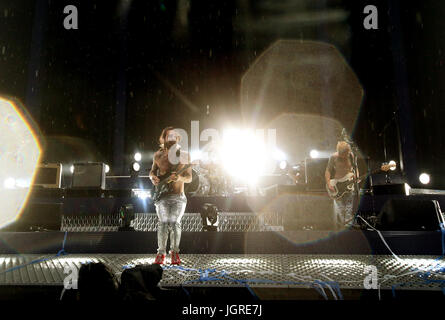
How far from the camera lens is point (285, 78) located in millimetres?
7906

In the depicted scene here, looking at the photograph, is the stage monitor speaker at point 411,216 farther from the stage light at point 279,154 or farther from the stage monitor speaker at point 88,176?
the stage light at point 279,154

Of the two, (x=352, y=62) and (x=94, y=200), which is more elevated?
(x=352, y=62)

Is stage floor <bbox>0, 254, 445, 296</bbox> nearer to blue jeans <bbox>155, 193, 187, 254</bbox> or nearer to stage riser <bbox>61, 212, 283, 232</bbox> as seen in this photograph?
blue jeans <bbox>155, 193, 187, 254</bbox>

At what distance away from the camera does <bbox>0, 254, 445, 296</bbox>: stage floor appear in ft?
3.92

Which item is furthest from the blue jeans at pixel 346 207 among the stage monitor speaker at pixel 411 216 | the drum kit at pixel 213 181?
the drum kit at pixel 213 181

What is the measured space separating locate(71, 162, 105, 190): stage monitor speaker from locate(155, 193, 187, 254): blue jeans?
2.34 meters

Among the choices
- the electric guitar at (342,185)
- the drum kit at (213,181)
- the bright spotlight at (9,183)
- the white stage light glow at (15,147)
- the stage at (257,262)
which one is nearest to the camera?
the stage at (257,262)

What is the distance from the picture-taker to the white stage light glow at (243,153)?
680 cm

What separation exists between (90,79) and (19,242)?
17.3 ft

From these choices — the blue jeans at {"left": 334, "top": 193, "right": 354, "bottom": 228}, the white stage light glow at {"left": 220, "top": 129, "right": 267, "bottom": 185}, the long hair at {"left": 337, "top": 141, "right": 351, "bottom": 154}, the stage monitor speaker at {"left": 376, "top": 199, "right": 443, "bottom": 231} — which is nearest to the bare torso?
the stage monitor speaker at {"left": 376, "top": 199, "right": 443, "bottom": 231}

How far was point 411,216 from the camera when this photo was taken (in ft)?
6.74

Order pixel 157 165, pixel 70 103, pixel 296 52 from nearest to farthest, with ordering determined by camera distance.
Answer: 1. pixel 157 165
2. pixel 70 103
3. pixel 296 52
